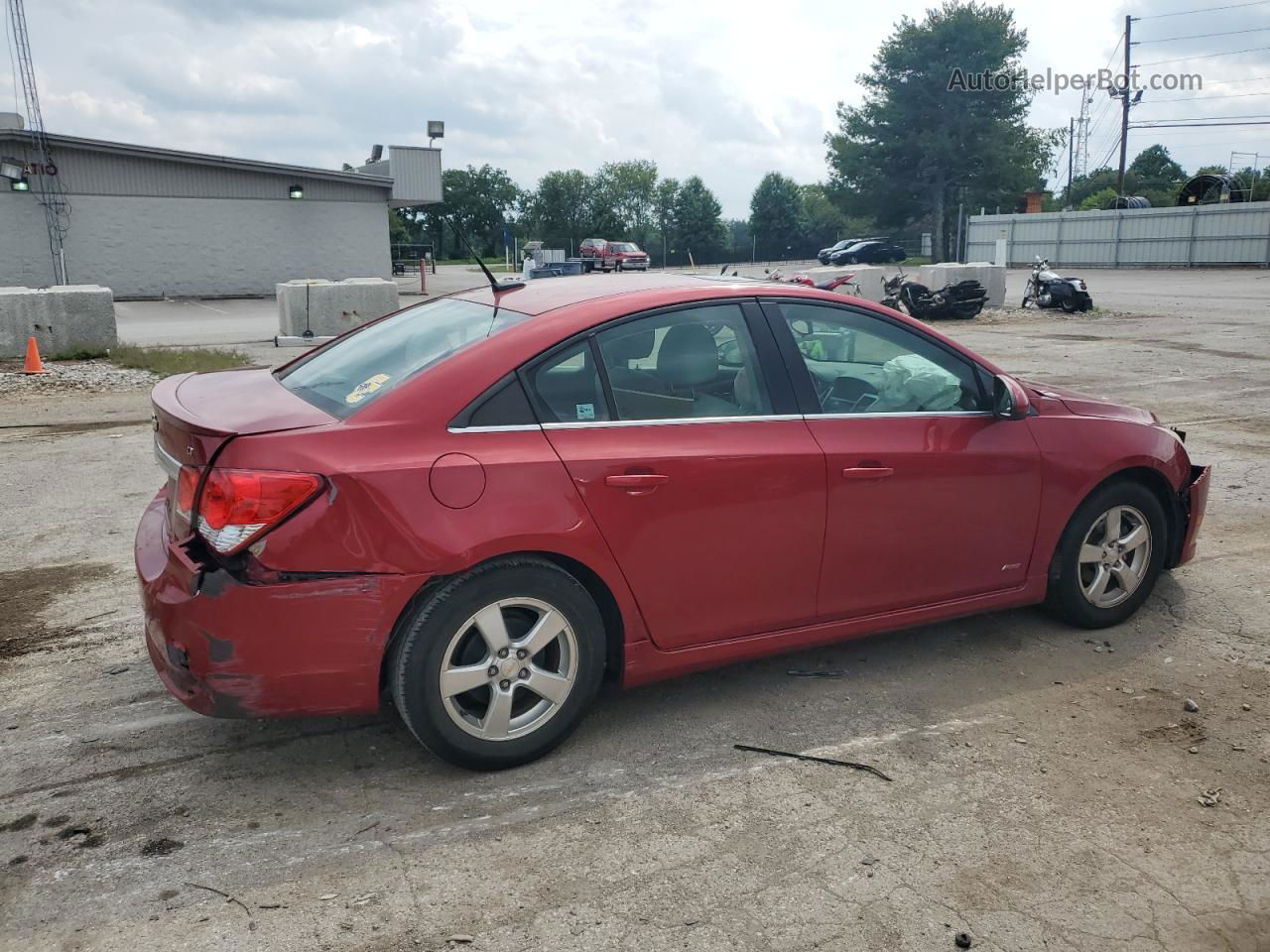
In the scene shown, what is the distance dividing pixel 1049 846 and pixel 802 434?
5.26ft

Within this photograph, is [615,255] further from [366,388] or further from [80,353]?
[366,388]

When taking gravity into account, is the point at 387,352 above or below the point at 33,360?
above

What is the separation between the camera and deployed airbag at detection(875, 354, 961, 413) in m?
4.24

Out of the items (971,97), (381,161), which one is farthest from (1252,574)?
(971,97)

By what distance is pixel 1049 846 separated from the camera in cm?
313

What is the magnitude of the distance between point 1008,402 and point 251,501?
2958mm

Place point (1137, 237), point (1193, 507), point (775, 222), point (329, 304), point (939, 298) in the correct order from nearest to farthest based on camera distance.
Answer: point (1193, 507) → point (329, 304) → point (939, 298) → point (1137, 237) → point (775, 222)

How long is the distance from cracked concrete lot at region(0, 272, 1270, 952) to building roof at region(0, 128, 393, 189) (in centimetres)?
2817

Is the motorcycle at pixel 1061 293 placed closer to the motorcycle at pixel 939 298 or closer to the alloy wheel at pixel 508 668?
the motorcycle at pixel 939 298

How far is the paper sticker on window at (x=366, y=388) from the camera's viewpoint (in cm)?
355

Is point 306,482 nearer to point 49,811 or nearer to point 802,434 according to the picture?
point 49,811

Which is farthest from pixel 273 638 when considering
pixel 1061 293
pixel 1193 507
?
pixel 1061 293

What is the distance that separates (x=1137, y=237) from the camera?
4619 cm

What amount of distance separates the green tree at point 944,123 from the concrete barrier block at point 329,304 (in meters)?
49.6
